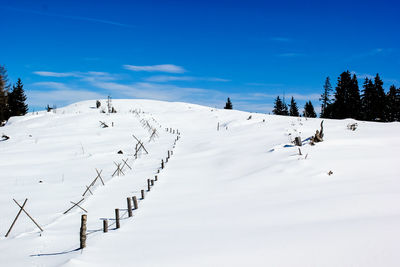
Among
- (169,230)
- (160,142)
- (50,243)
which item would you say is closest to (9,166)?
(160,142)

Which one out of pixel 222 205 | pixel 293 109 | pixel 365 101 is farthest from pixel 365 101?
pixel 222 205

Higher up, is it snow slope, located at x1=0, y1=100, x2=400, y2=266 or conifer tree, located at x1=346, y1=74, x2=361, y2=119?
conifer tree, located at x1=346, y1=74, x2=361, y2=119

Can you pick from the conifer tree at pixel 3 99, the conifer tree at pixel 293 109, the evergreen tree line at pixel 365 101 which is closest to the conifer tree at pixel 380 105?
the evergreen tree line at pixel 365 101

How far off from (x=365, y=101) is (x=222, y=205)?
1761 inches

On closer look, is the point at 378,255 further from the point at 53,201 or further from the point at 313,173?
the point at 53,201

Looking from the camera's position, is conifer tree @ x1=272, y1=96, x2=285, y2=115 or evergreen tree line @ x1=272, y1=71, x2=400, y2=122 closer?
evergreen tree line @ x1=272, y1=71, x2=400, y2=122

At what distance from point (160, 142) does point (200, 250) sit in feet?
56.0

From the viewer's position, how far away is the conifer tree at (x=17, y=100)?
4800 cm

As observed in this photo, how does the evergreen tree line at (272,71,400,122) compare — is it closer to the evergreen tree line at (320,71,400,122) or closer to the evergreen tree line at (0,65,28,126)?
the evergreen tree line at (320,71,400,122)

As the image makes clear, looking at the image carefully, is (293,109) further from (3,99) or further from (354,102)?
(3,99)

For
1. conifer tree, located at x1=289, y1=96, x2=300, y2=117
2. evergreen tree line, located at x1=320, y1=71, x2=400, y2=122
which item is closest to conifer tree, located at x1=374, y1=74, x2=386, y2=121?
evergreen tree line, located at x1=320, y1=71, x2=400, y2=122

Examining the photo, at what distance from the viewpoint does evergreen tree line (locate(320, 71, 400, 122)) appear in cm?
4272

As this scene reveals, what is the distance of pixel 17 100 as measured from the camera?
48750 millimetres

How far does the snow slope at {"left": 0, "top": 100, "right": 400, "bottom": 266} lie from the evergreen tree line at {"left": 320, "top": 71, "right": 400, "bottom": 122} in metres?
29.3
